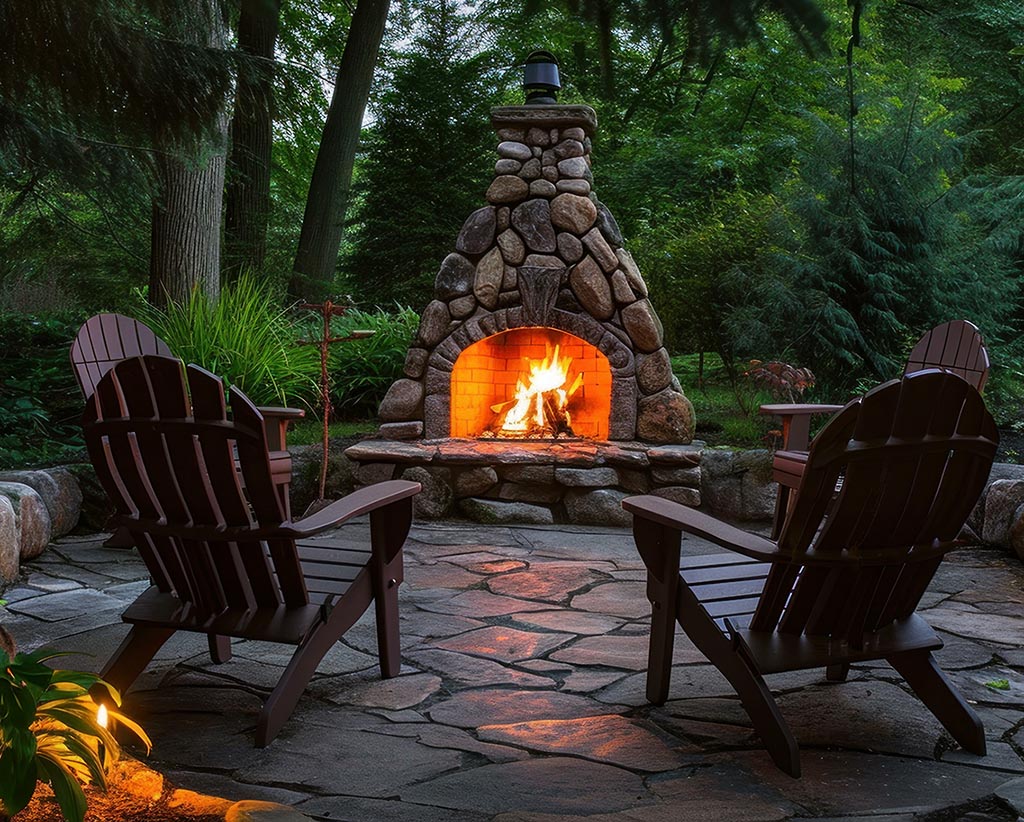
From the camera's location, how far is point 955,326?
4.38 m

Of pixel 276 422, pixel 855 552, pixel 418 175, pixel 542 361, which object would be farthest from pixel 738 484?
pixel 418 175

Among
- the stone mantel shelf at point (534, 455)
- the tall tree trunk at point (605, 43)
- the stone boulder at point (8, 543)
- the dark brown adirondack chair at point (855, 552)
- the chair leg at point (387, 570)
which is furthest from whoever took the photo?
the stone mantel shelf at point (534, 455)

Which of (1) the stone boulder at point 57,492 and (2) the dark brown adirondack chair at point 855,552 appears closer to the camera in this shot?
(2) the dark brown adirondack chair at point 855,552

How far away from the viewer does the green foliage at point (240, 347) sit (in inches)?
248

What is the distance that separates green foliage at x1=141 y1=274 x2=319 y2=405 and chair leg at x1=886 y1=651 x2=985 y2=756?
174 inches

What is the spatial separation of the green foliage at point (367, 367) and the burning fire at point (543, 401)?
3.81ft

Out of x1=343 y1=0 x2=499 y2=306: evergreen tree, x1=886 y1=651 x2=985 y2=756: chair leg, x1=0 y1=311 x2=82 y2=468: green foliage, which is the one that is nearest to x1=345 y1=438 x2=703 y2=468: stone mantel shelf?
x1=0 y1=311 x2=82 y2=468: green foliage

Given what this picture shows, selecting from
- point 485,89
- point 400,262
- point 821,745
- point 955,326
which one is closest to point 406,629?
point 821,745

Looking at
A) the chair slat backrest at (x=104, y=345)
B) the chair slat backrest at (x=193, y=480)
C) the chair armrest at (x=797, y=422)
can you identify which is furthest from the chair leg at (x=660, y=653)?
the chair slat backrest at (x=104, y=345)

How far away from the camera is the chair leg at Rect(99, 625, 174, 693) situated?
2809mm

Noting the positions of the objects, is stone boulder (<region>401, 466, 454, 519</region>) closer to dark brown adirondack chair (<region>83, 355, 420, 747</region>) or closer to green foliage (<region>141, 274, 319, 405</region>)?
green foliage (<region>141, 274, 319, 405</region>)

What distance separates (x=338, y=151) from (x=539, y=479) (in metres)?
6.09

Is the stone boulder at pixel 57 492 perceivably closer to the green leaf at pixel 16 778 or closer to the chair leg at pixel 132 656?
the chair leg at pixel 132 656

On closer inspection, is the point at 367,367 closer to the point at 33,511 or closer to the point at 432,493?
the point at 432,493
